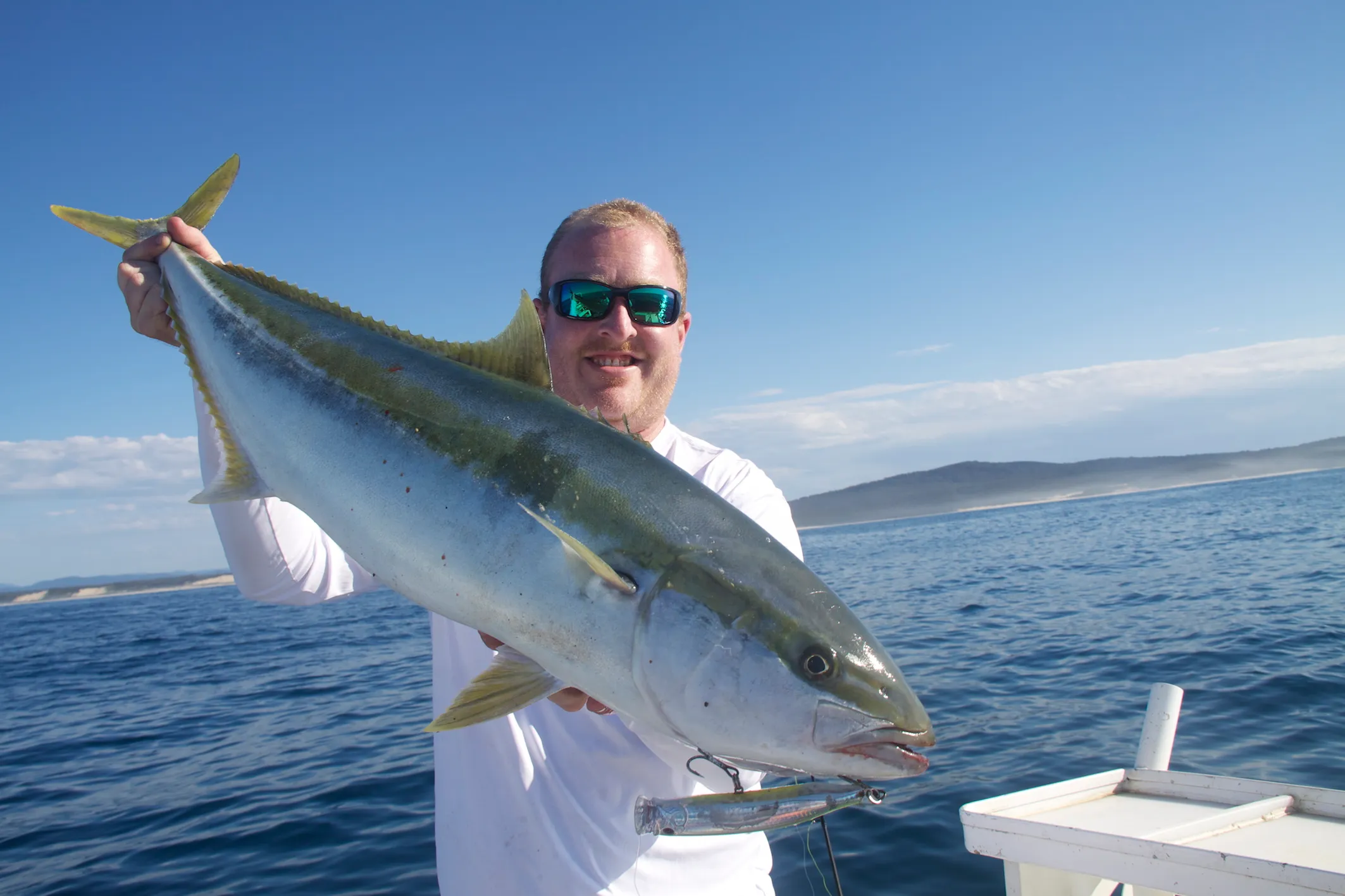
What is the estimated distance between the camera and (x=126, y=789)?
404 inches

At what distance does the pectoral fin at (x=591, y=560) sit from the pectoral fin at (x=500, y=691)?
30 centimetres

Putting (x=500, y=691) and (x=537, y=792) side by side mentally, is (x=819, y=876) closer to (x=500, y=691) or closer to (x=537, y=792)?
(x=537, y=792)

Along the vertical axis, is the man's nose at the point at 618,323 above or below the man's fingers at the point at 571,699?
above

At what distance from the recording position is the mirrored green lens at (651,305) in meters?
3.37

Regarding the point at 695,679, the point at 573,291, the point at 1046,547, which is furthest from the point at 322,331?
the point at 1046,547

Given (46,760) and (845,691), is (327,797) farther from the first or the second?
(845,691)

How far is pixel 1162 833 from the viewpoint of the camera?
3736mm

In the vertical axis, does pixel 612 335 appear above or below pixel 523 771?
above

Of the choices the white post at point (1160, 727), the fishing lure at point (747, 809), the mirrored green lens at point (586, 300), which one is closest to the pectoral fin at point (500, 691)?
the fishing lure at point (747, 809)

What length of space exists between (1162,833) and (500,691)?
11.4 feet

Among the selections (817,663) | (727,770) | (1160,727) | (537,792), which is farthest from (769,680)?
(1160,727)

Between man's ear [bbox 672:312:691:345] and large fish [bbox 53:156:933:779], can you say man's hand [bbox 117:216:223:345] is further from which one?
man's ear [bbox 672:312:691:345]

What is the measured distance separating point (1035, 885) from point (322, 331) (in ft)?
14.2

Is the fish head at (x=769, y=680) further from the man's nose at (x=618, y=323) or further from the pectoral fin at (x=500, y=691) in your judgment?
the man's nose at (x=618, y=323)
